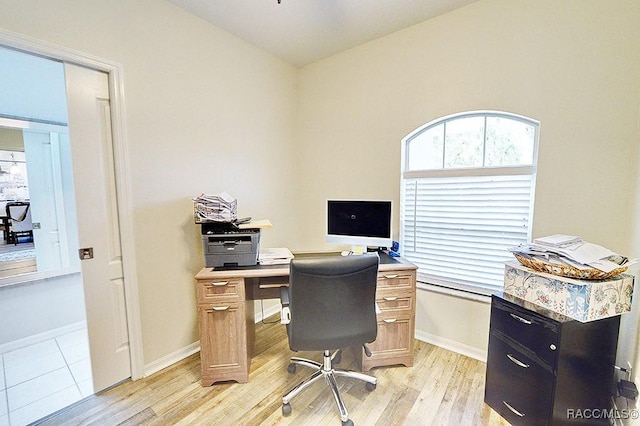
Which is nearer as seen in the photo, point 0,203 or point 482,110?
point 482,110

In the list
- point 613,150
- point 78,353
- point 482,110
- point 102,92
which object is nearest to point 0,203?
point 78,353

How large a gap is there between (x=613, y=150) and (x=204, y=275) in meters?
2.63

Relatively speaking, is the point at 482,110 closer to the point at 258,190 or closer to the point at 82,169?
the point at 258,190

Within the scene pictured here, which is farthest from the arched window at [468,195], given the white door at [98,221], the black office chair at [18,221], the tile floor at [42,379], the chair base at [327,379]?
the black office chair at [18,221]

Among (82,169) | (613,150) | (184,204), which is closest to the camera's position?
(613,150)

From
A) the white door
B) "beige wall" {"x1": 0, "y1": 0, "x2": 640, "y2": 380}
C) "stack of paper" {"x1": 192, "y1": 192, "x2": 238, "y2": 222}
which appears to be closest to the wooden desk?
"stack of paper" {"x1": 192, "y1": 192, "x2": 238, "y2": 222}

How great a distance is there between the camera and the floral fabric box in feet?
4.12

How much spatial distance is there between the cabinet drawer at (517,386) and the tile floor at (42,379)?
264cm

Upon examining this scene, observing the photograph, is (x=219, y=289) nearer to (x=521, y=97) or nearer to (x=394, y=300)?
(x=394, y=300)

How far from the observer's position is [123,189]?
176 cm

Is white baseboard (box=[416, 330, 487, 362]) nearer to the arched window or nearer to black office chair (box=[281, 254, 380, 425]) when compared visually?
the arched window

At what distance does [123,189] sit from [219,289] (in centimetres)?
94

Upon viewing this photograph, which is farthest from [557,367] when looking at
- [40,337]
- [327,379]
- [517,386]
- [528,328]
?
[40,337]

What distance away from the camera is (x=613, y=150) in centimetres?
153
